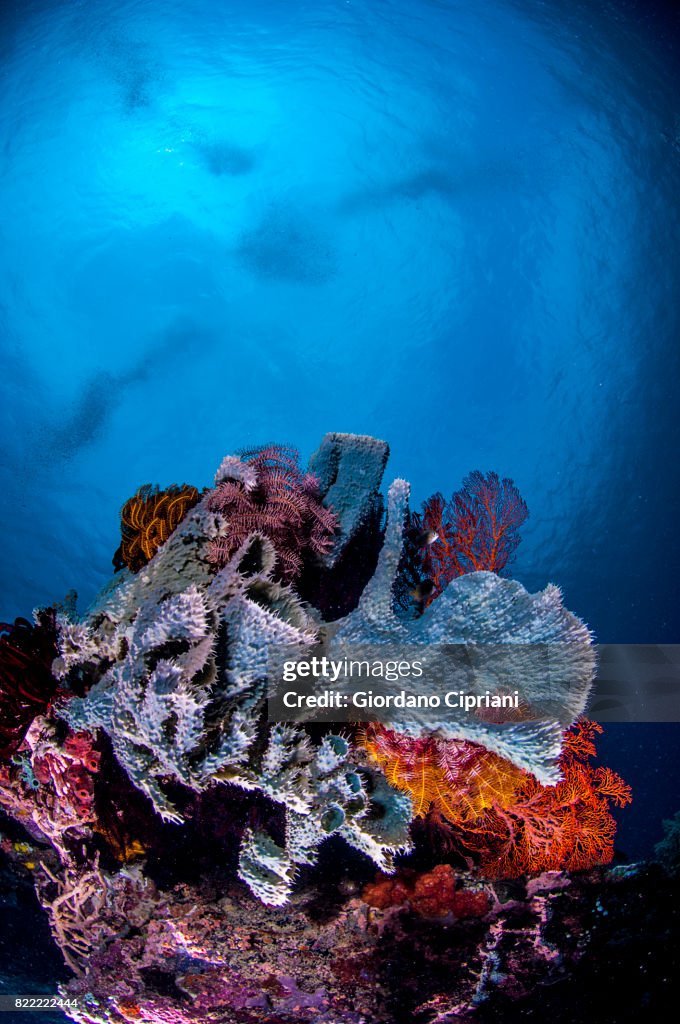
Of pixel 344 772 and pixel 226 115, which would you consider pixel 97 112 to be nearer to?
pixel 226 115

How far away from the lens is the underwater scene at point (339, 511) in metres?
2.74

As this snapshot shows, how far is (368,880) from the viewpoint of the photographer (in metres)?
3.21

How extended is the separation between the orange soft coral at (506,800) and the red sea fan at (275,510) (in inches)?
50.6

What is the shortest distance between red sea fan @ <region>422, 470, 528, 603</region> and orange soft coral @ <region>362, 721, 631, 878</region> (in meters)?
1.44

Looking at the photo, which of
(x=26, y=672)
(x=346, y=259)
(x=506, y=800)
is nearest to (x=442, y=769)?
(x=506, y=800)

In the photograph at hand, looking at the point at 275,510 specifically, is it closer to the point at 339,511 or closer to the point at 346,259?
the point at 339,511

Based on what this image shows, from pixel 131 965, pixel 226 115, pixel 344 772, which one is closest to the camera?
pixel 344 772

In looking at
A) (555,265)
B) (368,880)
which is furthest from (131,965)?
(555,265)

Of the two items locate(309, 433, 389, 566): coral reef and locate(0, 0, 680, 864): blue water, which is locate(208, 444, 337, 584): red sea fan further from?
locate(0, 0, 680, 864): blue water

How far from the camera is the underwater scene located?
2.74 m

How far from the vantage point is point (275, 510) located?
11.4 feet

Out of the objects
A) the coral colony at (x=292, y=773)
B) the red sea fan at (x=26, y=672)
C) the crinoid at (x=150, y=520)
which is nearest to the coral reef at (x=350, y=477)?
the coral colony at (x=292, y=773)

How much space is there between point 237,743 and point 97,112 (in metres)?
26.7

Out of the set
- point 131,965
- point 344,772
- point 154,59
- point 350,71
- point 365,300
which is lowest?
point 131,965
